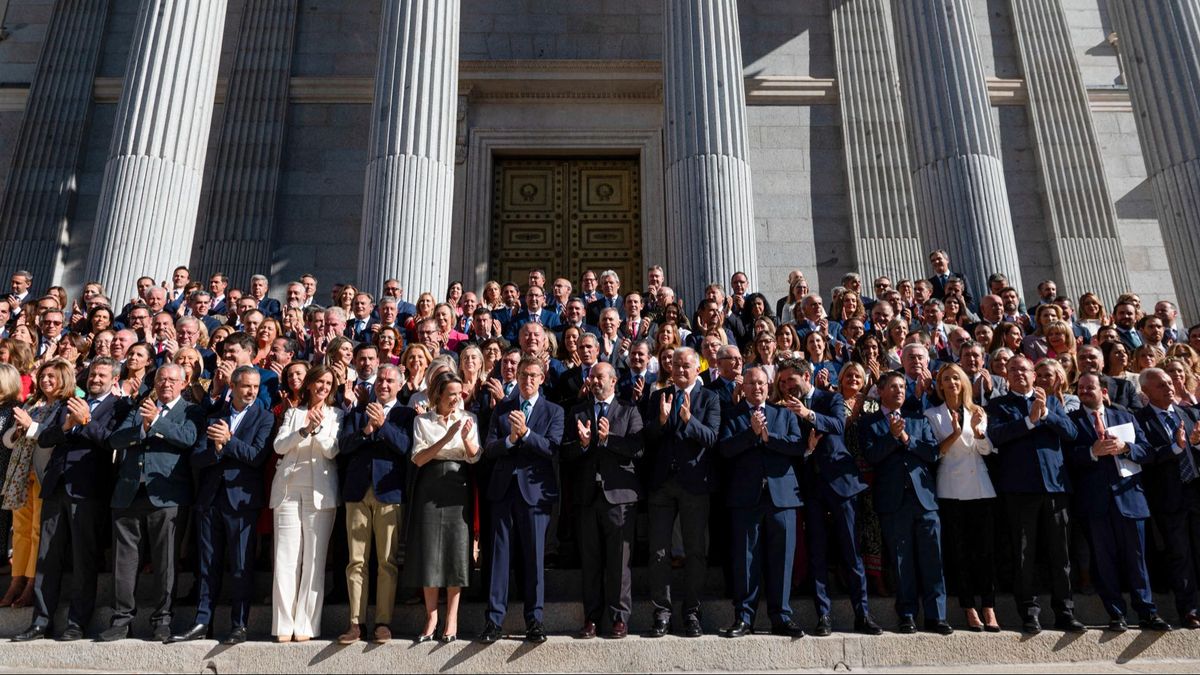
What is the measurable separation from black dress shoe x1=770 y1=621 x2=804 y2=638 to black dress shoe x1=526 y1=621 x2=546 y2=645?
1.68 m

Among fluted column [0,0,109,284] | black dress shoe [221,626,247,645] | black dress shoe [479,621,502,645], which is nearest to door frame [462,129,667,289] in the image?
fluted column [0,0,109,284]

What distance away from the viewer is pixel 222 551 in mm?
5996

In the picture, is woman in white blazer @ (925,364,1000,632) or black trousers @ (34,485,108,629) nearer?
black trousers @ (34,485,108,629)

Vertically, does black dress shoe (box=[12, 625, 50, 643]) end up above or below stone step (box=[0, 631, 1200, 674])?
above

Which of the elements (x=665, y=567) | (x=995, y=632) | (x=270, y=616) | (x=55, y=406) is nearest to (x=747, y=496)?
(x=665, y=567)

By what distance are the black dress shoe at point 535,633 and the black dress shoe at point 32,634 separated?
11.4 feet

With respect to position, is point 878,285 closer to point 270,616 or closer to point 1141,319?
point 1141,319

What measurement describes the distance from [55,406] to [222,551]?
1896 mm

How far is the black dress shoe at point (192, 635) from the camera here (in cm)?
556

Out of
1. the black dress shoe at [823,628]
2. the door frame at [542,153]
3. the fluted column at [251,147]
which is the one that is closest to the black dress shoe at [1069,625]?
the black dress shoe at [823,628]

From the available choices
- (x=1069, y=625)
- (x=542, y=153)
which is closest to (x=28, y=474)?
(x=1069, y=625)

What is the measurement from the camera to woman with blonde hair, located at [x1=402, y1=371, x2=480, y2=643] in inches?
226

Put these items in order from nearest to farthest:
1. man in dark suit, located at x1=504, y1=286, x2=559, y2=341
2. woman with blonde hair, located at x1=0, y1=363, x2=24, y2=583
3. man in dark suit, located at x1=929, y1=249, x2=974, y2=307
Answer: woman with blonde hair, located at x1=0, y1=363, x2=24, y2=583
man in dark suit, located at x1=504, y1=286, x2=559, y2=341
man in dark suit, located at x1=929, y1=249, x2=974, y2=307

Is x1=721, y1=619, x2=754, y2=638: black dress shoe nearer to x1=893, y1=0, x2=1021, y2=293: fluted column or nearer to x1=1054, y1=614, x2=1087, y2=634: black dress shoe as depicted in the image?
x1=1054, y1=614, x2=1087, y2=634: black dress shoe
